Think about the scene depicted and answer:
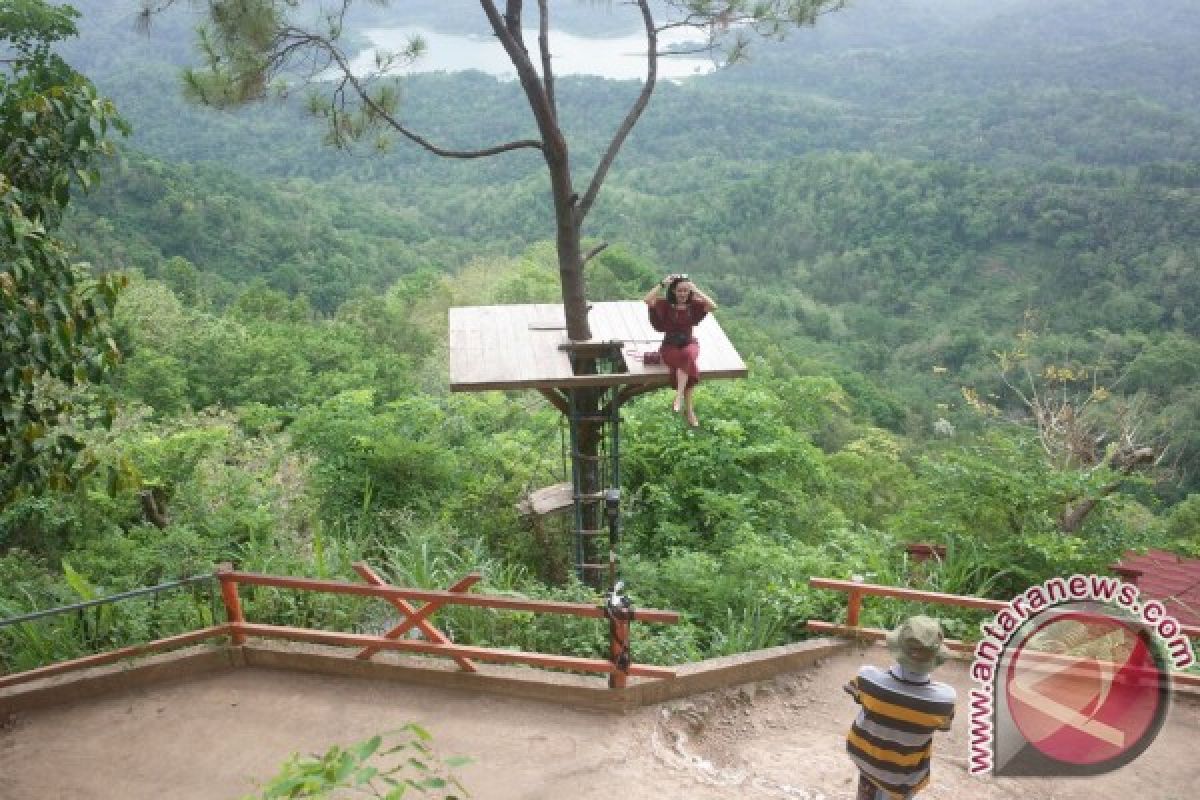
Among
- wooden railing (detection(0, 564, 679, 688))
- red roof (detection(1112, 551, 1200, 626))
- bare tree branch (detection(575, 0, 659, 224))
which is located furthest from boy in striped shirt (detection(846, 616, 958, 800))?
red roof (detection(1112, 551, 1200, 626))

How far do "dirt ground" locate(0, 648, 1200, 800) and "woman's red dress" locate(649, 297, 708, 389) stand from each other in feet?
6.38

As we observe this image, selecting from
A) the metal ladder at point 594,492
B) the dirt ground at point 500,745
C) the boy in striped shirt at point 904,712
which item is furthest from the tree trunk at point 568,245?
the boy in striped shirt at point 904,712

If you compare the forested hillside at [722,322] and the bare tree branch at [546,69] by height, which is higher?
the bare tree branch at [546,69]

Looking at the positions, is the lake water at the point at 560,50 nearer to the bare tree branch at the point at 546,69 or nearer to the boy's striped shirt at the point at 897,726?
the bare tree branch at the point at 546,69

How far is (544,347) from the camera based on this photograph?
6.44 m

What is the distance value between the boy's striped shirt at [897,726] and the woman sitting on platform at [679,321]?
2.81 meters

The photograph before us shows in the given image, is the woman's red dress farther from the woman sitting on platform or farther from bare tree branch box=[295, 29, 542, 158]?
bare tree branch box=[295, 29, 542, 158]

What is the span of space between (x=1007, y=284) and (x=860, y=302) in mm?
7133

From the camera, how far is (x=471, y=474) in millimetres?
8312

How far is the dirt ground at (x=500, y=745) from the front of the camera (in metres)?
4.32

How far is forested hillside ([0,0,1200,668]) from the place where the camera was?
6.48 meters

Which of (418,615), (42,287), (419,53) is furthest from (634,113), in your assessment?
(42,287)

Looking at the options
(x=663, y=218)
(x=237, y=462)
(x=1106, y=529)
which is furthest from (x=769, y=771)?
(x=663, y=218)

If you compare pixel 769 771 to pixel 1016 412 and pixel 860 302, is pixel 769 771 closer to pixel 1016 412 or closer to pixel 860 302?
pixel 1016 412
